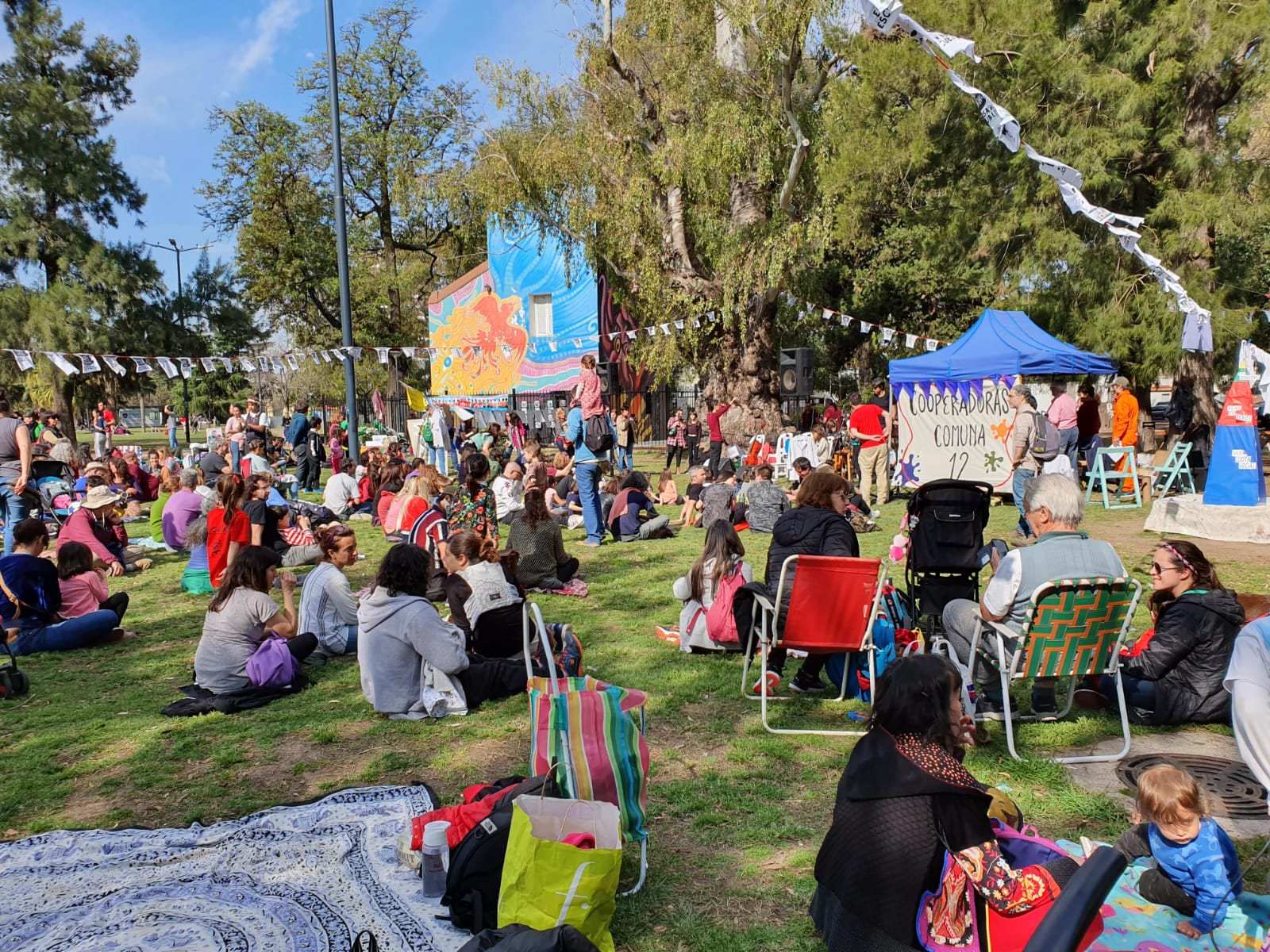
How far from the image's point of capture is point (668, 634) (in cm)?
709

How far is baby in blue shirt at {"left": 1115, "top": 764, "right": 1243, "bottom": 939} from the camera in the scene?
3.11 metres

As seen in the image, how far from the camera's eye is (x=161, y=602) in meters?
9.32

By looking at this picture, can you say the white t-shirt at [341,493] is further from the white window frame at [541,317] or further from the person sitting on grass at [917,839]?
the white window frame at [541,317]

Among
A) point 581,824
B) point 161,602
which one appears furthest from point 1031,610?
point 161,602

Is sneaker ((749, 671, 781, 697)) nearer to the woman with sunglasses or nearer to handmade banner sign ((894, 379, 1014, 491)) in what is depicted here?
the woman with sunglasses

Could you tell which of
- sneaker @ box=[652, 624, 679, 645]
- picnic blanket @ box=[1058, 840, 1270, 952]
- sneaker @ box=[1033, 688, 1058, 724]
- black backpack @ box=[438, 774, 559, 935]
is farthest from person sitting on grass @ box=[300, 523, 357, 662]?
picnic blanket @ box=[1058, 840, 1270, 952]

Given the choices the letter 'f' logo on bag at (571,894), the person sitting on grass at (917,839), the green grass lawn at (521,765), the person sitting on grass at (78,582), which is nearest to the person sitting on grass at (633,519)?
the green grass lawn at (521,765)

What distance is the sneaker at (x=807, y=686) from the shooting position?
579 cm

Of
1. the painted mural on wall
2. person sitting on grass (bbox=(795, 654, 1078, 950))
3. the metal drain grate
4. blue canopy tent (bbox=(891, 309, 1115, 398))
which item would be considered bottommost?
the metal drain grate

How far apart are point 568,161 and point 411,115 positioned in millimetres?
21177

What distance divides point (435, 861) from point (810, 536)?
125 inches

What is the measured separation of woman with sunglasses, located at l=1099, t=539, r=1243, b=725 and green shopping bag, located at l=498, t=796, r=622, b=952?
3.37 m

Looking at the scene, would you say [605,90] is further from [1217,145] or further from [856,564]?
[856,564]

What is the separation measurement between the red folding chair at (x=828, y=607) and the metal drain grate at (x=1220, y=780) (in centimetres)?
132
